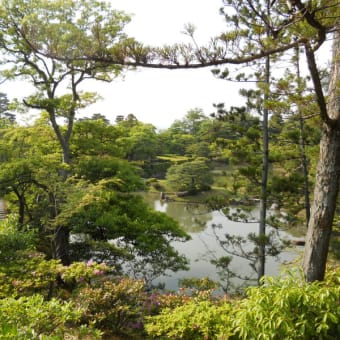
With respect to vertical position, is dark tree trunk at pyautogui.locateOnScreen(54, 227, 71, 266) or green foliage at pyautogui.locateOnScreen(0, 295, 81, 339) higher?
green foliage at pyautogui.locateOnScreen(0, 295, 81, 339)

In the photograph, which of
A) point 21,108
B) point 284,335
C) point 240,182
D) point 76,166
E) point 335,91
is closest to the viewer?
point 284,335

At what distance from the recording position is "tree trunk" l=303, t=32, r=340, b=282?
2.27 meters

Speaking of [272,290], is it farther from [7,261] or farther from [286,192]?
[286,192]

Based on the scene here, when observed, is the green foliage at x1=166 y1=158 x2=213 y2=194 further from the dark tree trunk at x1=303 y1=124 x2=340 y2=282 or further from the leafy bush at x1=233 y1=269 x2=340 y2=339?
the leafy bush at x1=233 y1=269 x2=340 y2=339

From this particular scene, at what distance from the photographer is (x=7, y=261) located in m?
3.12

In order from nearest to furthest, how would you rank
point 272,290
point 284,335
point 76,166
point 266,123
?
point 284,335
point 272,290
point 266,123
point 76,166

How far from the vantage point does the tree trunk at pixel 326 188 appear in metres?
2.27

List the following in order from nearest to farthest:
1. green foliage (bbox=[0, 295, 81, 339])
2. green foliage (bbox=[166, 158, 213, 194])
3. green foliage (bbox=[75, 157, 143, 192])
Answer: green foliage (bbox=[0, 295, 81, 339]), green foliage (bbox=[75, 157, 143, 192]), green foliage (bbox=[166, 158, 213, 194])

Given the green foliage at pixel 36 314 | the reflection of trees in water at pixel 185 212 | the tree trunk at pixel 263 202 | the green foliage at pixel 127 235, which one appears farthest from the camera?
the reflection of trees in water at pixel 185 212

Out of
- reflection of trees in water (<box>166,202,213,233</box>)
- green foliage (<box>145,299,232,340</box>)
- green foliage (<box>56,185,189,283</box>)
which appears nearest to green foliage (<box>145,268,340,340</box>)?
green foliage (<box>145,299,232,340</box>)

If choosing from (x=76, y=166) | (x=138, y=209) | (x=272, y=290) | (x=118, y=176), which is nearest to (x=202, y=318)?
(x=272, y=290)

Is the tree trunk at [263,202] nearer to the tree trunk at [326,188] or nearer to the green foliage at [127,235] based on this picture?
the green foliage at [127,235]

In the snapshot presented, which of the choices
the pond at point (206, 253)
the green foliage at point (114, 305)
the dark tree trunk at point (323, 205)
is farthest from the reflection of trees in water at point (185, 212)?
the dark tree trunk at point (323, 205)

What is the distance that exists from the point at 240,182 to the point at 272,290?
3199 mm
